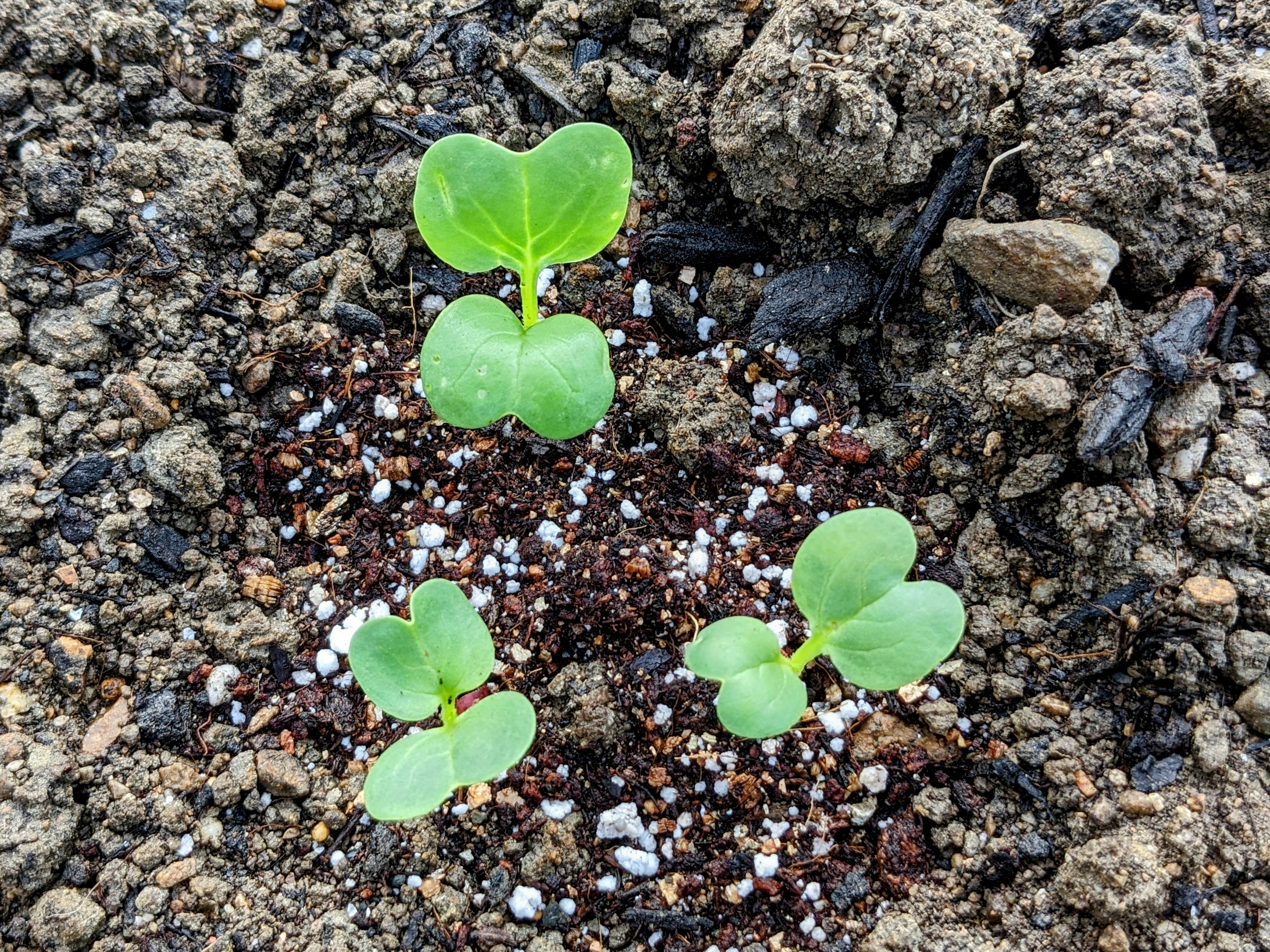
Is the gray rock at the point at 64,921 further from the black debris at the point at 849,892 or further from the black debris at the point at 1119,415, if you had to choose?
the black debris at the point at 1119,415

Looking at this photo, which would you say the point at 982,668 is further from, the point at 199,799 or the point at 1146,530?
the point at 199,799

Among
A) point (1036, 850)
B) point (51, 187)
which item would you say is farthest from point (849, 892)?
point (51, 187)

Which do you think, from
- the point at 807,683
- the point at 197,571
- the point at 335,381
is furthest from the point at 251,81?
the point at 807,683

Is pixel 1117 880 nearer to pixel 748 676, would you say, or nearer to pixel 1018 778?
pixel 1018 778

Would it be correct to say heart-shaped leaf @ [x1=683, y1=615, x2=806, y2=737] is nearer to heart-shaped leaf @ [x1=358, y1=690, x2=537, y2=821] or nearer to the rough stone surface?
heart-shaped leaf @ [x1=358, y1=690, x2=537, y2=821]

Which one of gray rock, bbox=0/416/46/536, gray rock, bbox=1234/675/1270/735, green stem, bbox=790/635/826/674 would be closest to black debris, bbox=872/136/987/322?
green stem, bbox=790/635/826/674
